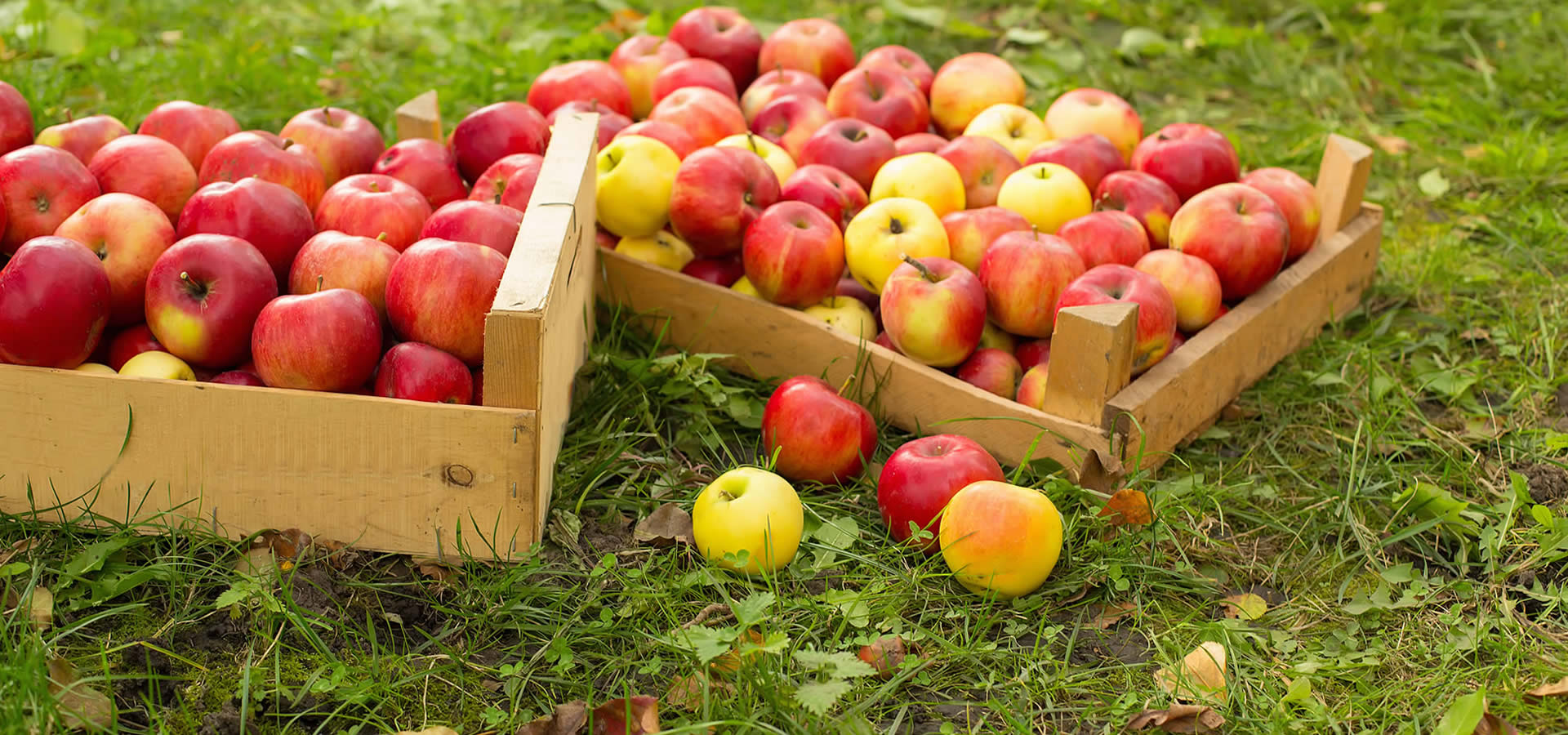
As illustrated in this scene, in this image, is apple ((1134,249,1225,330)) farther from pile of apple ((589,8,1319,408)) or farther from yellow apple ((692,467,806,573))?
yellow apple ((692,467,806,573))

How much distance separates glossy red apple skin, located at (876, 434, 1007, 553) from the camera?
104 inches

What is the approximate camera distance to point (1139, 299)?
2975 millimetres

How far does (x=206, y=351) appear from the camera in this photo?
258 cm

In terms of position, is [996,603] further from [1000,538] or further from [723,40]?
[723,40]

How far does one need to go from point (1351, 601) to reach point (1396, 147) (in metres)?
Result: 2.87

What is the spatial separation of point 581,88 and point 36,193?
1687mm

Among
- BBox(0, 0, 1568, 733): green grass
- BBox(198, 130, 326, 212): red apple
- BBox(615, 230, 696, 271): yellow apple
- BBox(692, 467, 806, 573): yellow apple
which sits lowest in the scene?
BBox(0, 0, 1568, 733): green grass

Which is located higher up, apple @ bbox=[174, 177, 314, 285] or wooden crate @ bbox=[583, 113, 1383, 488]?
apple @ bbox=[174, 177, 314, 285]

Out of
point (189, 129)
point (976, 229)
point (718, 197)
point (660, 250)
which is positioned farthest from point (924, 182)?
point (189, 129)

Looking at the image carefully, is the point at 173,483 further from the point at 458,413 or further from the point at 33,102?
the point at 33,102

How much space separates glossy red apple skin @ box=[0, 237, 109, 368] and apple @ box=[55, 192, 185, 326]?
181 mm

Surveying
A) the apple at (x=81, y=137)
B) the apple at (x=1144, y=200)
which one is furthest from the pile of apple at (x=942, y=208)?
the apple at (x=81, y=137)

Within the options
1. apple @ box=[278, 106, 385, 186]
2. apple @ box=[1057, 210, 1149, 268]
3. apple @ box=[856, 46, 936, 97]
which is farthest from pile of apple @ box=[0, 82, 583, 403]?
apple @ box=[856, 46, 936, 97]

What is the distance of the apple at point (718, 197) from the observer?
10.9 ft
